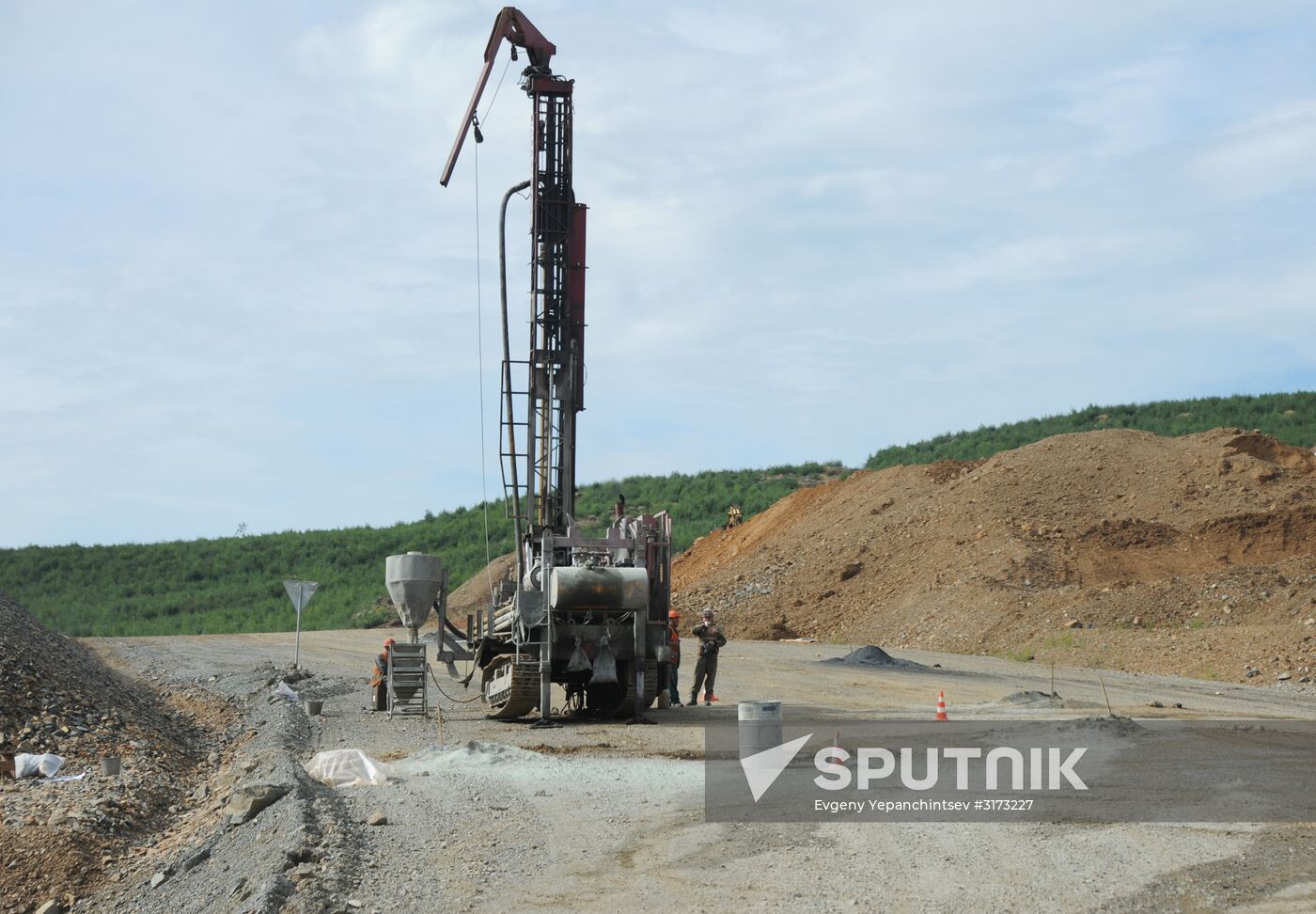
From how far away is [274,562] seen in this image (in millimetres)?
81250

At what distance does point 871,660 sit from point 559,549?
46.0ft

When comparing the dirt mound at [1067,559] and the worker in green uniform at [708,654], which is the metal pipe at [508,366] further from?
the dirt mound at [1067,559]

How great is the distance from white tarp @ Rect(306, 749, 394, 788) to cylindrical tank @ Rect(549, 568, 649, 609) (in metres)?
4.79

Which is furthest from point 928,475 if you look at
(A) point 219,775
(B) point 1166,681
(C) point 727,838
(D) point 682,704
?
(C) point 727,838

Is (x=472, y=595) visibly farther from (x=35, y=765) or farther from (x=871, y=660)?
(x=35, y=765)

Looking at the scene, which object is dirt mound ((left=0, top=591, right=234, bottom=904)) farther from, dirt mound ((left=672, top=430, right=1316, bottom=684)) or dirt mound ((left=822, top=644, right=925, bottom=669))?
dirt mound ((left=672, top=430, right=1316, bottom=684))

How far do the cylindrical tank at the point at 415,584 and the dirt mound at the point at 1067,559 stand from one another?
17.1m

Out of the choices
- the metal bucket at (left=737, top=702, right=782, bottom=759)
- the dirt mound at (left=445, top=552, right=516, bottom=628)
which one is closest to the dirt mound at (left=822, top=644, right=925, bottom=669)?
the metal bucket at (left=737, top=702, right=782, bottom=759)

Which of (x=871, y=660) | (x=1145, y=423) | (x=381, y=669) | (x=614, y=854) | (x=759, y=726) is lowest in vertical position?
(x=614, y=854)

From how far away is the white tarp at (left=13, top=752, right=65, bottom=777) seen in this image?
15.4 meters

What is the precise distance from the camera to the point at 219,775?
1578 cm
